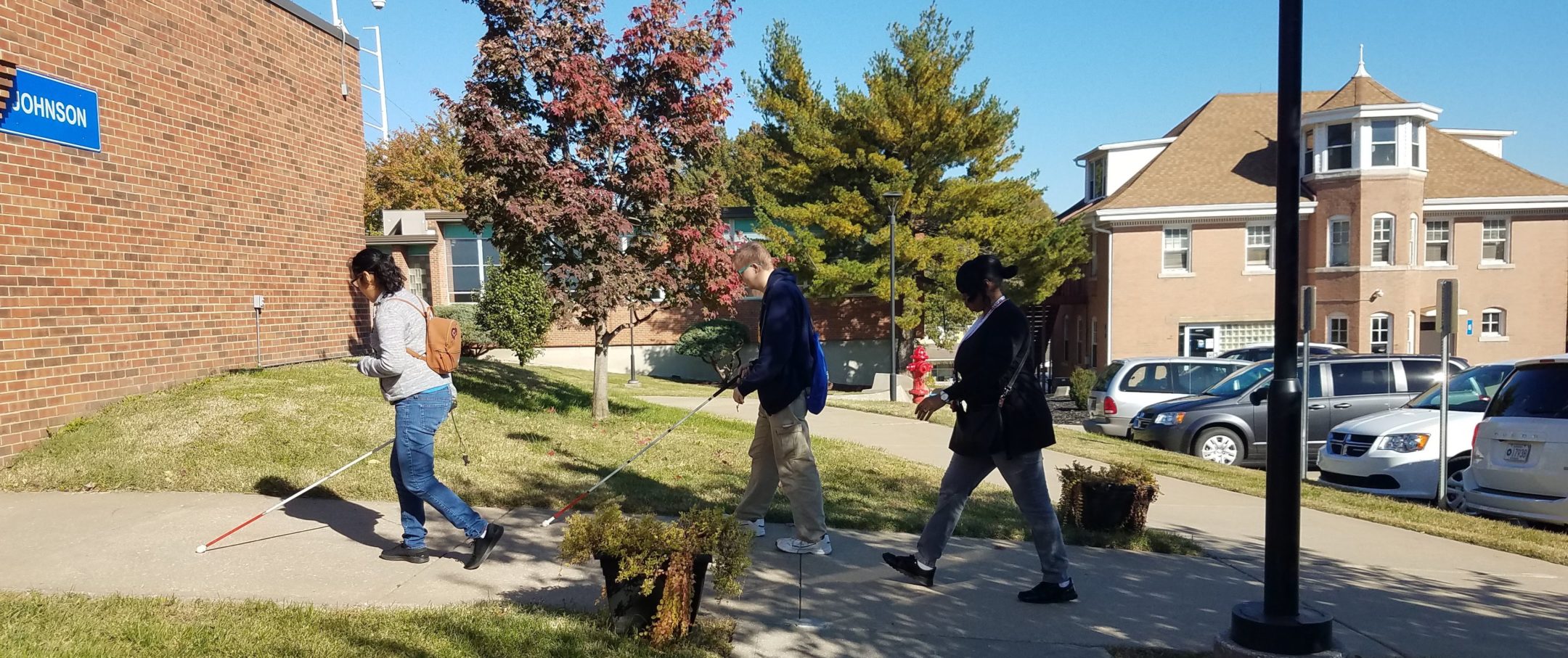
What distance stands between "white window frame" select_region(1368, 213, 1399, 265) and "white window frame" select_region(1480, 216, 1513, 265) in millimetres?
3298

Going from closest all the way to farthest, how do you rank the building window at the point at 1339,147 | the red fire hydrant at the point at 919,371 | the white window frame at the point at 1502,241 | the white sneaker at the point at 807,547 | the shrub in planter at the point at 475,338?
1. the white sneaker at the point at 807,547
2. the red fire hydrant at the point at 919,371
3. the shrub in planter at the point at 475,338
4. the building window at the point at 1339,147
5. the white window frame at the point at 1502,241

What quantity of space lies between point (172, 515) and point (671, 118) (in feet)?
21.8

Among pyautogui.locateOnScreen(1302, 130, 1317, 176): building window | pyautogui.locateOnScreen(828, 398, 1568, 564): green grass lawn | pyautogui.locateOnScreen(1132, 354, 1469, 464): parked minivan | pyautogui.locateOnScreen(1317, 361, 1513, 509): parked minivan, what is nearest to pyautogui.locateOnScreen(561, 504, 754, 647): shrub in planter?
pyautogui.locateOnScreen(828, 398, 1568, 564): green grass lawn

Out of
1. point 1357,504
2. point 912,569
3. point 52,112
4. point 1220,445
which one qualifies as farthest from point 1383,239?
point 52,112

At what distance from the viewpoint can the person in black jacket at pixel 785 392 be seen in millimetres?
5492

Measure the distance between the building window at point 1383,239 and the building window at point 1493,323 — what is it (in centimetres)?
389

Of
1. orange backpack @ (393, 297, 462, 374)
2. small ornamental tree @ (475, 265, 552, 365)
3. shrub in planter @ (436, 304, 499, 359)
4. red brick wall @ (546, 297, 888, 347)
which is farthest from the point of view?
red brick wall @ (546, 297, 888, 347)

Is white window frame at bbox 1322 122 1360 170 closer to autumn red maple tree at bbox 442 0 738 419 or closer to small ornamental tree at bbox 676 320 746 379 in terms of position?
small ornamental tree at bbox 676 320 746 379

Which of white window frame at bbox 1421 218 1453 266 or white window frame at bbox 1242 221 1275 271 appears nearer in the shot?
white window frame at bbox 1421 218 1453 266

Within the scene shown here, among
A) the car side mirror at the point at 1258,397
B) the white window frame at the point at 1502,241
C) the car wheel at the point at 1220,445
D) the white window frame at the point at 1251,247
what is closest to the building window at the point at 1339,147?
the white window frame at the point at 1251,247

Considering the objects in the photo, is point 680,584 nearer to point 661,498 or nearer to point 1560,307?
point 661,498

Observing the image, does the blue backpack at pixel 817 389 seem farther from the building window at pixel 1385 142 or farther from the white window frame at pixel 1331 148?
the building window at pixel 1385 142

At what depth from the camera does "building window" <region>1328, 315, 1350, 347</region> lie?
28.4 meters

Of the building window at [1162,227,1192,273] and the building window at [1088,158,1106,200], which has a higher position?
the building window at [1088,158,1106,200]
